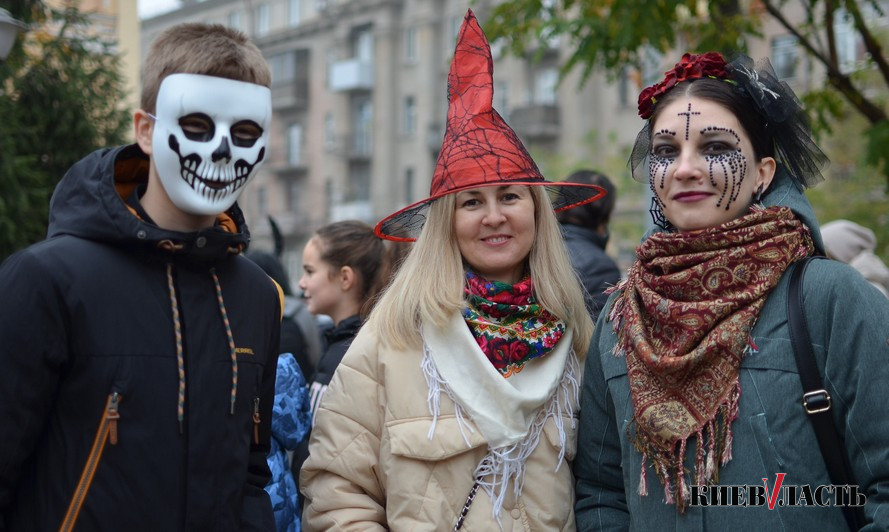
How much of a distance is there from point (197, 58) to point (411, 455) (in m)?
1.32

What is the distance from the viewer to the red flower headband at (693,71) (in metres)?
2.99

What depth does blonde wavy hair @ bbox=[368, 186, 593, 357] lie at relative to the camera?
10.8ft

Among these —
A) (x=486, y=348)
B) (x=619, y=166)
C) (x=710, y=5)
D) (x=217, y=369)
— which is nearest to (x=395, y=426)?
(x=486, y=348)

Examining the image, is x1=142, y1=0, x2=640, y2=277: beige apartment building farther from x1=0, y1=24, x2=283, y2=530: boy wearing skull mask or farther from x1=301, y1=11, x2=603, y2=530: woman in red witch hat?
x1=0, y1=24, x2=283, y2=530: boy wearing skull mask

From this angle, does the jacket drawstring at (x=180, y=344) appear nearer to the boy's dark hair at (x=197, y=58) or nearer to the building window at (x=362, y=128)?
the boy's dark hair at (x=197, y=58)

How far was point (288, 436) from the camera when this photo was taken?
149 inches

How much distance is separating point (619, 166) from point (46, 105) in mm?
16535

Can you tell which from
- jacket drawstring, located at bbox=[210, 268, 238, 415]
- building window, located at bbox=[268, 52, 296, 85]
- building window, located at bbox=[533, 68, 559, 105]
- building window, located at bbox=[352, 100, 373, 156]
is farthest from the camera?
building window, located at bbox=[268, 52, 296, 85]

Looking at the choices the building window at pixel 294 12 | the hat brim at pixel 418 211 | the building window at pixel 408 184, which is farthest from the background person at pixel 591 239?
the building window at pixel 294 12

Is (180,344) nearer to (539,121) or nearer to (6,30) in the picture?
(6,30)

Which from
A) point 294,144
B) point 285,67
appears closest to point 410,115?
point 294,144

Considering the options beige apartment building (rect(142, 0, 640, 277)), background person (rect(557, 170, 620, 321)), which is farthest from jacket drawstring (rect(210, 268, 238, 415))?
beige apartment building (rect(142, 0, 640, 277))

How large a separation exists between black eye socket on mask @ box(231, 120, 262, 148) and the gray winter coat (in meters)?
1.47

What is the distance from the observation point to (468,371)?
3193mm
